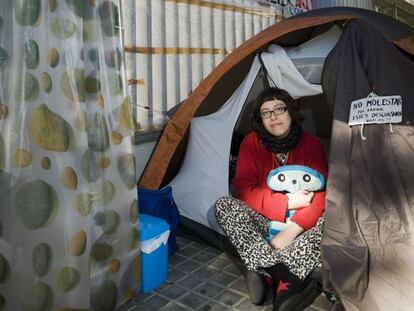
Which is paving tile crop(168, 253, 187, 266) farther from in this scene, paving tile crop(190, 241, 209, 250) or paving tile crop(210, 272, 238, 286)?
paving tile crop(210, 272, 238, 286)

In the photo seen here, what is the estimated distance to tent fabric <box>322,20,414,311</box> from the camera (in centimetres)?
166

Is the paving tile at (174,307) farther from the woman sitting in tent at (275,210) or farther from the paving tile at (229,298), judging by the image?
the woman sitting in tent at (275,210)

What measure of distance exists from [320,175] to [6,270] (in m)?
1.50

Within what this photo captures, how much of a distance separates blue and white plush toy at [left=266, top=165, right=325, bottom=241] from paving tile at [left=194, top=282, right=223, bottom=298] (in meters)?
0.38

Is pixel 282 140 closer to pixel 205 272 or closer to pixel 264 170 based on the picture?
pixel 264 170

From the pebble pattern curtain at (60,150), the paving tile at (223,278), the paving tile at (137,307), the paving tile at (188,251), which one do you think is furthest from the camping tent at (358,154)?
the pebble pattern curtain at (60,150)

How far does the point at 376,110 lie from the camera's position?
1.81m

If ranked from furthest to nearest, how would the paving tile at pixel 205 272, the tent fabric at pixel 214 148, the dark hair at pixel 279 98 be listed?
the tent fabric at pixel 214 148
the paving tile at pixel 205 272
the dark hair at pixel 279 98

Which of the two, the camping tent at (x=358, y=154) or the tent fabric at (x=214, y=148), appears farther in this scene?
the tent fabric at (x=214, y=148)

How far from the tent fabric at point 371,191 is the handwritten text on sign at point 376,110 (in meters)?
0.03

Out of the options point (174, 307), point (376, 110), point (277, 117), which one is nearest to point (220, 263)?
point (174, 307)

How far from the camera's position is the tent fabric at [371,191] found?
1657 mm

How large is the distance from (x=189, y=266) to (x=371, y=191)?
44.3 inches

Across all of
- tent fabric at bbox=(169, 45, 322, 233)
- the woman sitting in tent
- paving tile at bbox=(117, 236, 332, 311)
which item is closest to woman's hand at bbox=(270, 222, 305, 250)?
the woman sitting in tent
